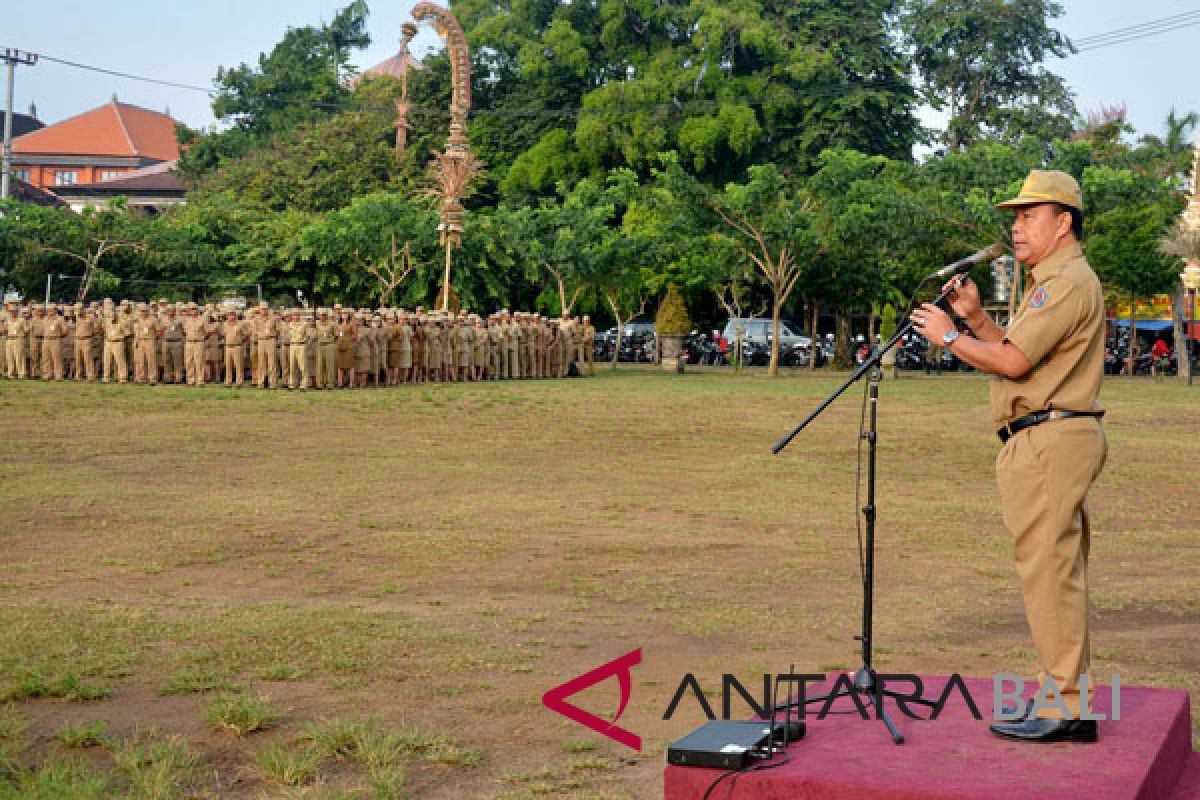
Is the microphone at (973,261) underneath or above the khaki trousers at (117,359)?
above

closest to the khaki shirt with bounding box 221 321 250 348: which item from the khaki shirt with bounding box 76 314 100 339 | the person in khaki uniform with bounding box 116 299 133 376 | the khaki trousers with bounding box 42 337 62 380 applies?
the person in khaki uniform with bounding box 116 299 133 376

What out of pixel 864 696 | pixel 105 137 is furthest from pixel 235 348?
pixel 105 137

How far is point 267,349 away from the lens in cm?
2762

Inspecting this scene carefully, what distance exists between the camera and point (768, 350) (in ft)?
162

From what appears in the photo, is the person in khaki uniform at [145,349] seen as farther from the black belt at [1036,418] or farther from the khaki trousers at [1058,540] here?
the khaki trousers at [1058,540]

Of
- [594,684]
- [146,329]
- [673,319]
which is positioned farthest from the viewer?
[673,319]

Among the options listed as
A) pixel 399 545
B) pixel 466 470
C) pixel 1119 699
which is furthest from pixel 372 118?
pixel 1119 699

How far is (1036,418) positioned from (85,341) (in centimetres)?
2703

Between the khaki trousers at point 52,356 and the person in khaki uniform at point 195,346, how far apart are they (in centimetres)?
290

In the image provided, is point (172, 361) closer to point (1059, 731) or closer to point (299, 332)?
point (299, 332)

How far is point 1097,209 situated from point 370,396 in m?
24.4

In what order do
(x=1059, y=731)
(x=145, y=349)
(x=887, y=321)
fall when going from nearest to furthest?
(x=1059, y=731), (x=145, y=349), (x=887, y=321)

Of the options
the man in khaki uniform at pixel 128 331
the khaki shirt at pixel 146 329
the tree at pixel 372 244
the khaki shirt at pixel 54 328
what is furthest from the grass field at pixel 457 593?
the tree at pixel 372 244

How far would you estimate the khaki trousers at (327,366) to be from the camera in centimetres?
2795
